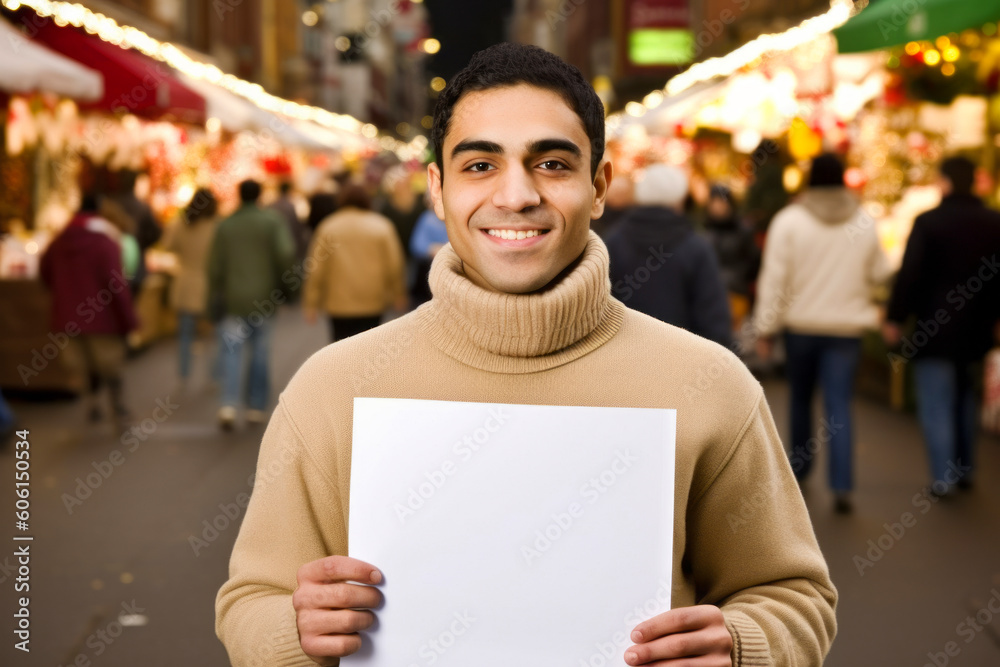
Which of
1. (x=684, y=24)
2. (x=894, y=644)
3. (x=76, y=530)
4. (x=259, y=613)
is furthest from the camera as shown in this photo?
(x=684, y=24)

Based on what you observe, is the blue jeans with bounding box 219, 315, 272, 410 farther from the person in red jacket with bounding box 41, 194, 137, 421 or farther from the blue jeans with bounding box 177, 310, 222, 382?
the blue jeans with bounding box 177, 310, 222, 382

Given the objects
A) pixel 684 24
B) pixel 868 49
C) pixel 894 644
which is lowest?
pixel 894 644

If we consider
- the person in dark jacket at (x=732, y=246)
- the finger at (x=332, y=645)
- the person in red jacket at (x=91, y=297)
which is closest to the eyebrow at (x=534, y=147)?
the finger at (x=332, y=645)


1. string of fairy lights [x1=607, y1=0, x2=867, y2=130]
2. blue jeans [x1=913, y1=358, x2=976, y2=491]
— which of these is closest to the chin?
blue jeans [x1=913, y1=358, x2=976, y2=491]

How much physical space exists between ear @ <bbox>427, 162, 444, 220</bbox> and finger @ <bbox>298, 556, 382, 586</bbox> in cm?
63

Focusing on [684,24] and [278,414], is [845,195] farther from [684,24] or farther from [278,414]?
[684,24]

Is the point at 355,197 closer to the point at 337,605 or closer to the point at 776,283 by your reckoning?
the point at 776,283

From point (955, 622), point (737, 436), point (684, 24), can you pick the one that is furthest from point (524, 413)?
point (684, 24)

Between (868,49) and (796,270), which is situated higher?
(868,49)

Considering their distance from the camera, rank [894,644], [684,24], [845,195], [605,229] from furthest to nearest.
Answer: [684,24]
[605,229]
[845,195]
[894,644]

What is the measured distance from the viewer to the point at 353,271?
991 cm

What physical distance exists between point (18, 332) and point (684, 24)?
95.0ft

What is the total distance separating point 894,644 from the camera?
516 cm

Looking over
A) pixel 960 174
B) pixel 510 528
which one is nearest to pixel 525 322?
pixel 510 528
